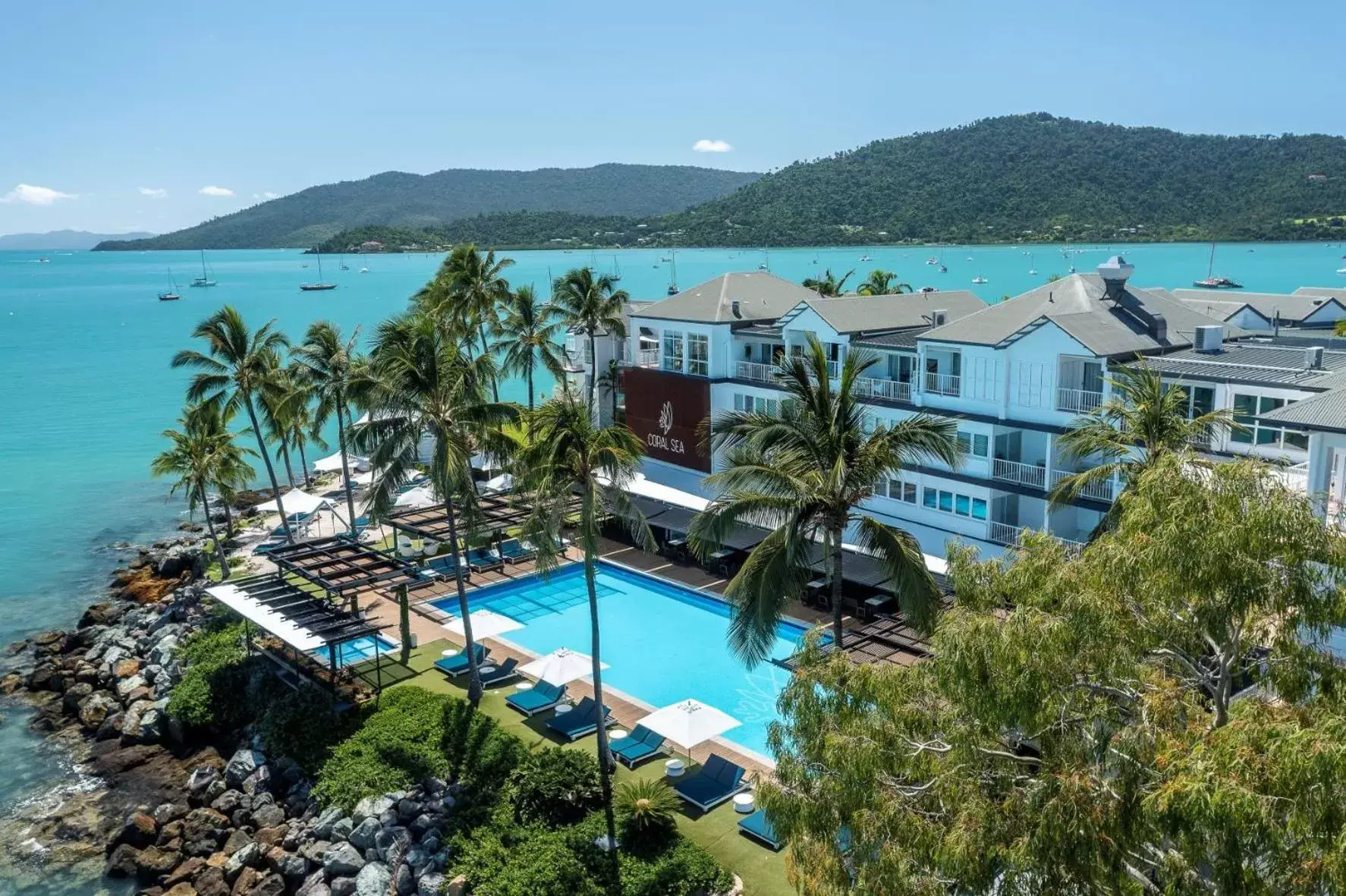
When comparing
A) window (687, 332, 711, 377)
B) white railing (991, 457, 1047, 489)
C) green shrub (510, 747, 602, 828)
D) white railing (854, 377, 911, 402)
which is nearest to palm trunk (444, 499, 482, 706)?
green shrub (510, 747, 602, 828)

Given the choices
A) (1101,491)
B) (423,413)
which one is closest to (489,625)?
(423,413)

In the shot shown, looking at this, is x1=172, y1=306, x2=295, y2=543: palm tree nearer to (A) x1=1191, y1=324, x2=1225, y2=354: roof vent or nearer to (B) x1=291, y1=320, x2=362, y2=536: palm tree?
(B) x1=291, y1=320, x2=362, y2=536: palm tree

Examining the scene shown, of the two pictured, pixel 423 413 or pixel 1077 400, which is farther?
pixel 1077 400

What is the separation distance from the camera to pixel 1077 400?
28578mm

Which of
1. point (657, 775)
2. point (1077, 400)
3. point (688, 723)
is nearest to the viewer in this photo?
point (688, 723)

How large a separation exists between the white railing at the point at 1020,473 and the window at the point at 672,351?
1455cm

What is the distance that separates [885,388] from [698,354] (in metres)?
8.41

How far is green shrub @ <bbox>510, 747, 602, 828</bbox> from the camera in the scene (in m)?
21.1

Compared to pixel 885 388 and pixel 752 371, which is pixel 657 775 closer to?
pixel 885 388

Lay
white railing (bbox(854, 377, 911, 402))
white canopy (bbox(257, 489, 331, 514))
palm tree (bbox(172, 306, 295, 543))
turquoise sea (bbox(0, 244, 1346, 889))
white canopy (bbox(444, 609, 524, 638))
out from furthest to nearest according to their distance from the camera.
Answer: turquoise sea (bbox(0, 244, 1346, 889)) → white canopy (bbox(257, 489, 331, 514)) → palm tree (bbox(172, 306, 295, 543)) → white railing (bbox(854, 377, 911, 402)) → white canopy (bbox(444, 609, 524, 638))

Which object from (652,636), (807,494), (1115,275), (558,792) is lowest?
(652,636)

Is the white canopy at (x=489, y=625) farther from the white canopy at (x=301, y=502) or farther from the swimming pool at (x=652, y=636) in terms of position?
the white canopy at (x=301, y=502)

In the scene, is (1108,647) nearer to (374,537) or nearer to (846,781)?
(846,781)

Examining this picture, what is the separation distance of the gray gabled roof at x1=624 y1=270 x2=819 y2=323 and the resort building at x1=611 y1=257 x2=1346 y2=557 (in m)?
0.11
